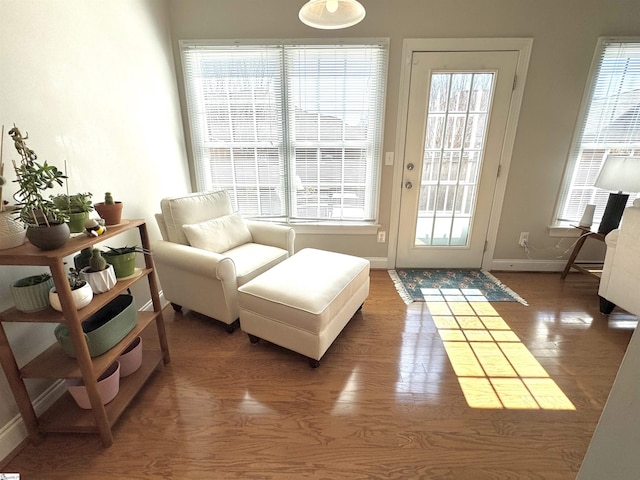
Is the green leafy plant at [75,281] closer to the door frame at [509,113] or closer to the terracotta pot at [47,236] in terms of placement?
the terracotta pot at [47,236]

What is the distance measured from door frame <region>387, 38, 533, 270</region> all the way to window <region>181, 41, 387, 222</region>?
0.61 ft

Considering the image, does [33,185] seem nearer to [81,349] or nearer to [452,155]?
[81,349]

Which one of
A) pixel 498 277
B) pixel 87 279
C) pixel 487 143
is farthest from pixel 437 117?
pixel 87 279

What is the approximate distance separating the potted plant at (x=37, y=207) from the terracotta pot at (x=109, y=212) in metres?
Answer: 0.26

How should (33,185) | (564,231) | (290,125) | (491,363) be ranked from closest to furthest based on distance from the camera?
(33,185)
(491,363)
(290,125)
(564,231)

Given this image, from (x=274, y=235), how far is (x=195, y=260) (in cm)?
78

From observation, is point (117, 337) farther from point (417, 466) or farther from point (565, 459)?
point (565, 459)

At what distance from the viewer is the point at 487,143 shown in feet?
8.62

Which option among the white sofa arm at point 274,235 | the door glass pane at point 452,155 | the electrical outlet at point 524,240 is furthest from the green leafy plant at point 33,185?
the electrical outlet at point 524,240

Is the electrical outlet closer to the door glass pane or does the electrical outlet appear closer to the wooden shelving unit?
the door glass pane

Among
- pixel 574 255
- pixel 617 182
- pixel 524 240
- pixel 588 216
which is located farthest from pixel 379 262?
pixel 617 182

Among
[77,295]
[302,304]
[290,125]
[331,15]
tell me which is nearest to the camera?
[77,295]

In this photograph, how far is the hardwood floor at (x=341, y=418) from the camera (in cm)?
116

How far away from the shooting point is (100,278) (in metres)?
1.23
